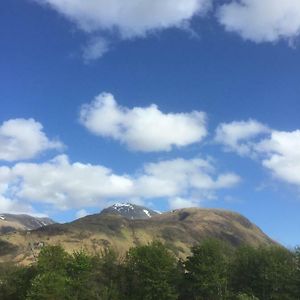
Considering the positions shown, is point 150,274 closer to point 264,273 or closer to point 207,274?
point 207,274

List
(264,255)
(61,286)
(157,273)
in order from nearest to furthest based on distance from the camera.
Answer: (61,286) < (157,273) < (264,255)

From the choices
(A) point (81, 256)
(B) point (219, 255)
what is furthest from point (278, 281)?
(A) point (81, 256)

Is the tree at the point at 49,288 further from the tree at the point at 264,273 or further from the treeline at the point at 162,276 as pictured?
the tree at the point at 264,273

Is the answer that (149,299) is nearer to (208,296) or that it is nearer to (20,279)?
(208,296)

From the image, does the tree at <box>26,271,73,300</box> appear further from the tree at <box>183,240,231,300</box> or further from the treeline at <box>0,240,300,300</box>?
the tree at <box>183,240,231,300</box>

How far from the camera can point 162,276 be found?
121 meters

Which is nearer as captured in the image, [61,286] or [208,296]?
[61,286]

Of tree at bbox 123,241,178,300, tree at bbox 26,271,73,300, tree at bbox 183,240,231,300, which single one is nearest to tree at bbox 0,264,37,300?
tree at bbox 26,271,73,300

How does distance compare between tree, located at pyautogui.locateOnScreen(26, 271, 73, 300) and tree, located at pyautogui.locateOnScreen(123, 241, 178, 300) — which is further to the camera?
tree, located at pyautogui.locateOnScreen(123, 241, 178, 300)

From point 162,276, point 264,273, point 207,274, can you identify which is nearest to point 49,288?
point 162,276

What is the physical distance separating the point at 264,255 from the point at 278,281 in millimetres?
9098

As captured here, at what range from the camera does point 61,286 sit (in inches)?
4432

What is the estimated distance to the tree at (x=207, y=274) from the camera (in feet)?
396

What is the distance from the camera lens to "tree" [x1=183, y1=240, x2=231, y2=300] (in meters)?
121
